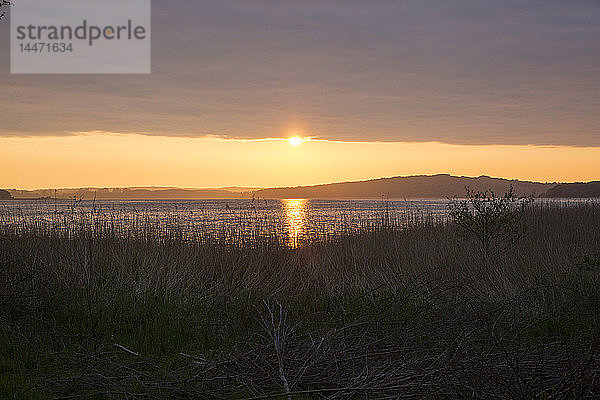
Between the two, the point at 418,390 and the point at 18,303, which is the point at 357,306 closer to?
the point at 418,390

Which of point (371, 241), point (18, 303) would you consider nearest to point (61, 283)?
point (18, 303)

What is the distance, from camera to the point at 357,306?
323 inches

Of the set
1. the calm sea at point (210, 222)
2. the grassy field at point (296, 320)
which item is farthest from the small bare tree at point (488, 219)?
the calm sea at point (210, 222)

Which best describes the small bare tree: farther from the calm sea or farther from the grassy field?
the calm sea

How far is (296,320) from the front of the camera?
25.5 feet

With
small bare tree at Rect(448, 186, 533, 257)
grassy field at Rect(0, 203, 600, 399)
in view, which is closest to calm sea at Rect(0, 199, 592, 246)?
grassy field at Rect(0, 203, 600, 399)

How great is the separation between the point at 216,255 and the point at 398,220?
7.57 metres

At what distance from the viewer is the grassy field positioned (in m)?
4.47

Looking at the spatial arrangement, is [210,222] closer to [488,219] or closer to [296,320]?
[488,219]

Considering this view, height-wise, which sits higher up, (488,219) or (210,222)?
(488,219)

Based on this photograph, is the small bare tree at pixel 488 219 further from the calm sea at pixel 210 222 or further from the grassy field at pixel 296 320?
the calm sea at pixel 210 222

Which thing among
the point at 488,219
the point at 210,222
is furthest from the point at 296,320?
the point at 210,222

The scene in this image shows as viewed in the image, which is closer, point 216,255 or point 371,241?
point 216,255

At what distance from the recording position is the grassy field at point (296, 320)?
4473 millimetres
